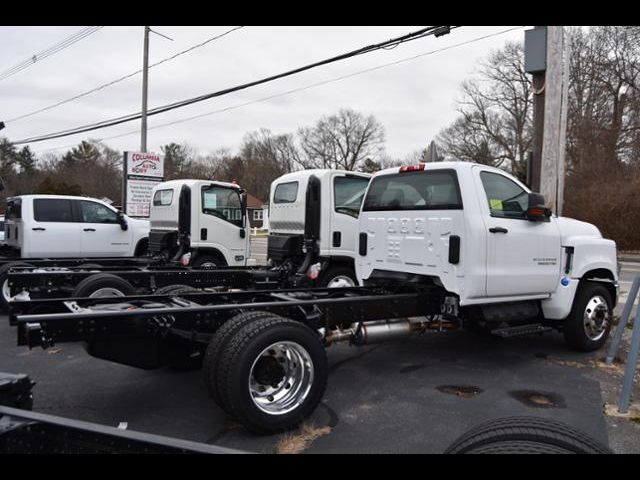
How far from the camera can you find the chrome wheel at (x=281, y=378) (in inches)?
168

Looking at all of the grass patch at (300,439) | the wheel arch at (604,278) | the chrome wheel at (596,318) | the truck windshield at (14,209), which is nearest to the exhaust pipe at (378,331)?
the grass patch at (300,439)

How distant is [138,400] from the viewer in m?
5.06

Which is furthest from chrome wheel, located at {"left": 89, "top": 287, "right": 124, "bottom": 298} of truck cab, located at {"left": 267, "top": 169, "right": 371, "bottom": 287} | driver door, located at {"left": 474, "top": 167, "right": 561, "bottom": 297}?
driver door, located at {"left": 474, "top": 167, "right": 561, "bottom": 297}

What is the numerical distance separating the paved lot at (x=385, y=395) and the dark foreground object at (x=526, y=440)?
1543 millimetres

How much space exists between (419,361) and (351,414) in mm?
2031

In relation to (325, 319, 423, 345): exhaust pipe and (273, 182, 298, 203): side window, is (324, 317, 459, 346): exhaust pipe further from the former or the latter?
(273, 182, 298, 203): side window

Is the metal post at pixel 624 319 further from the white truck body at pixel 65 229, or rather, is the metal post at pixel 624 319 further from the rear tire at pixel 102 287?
the white truck body at pixel 65 229

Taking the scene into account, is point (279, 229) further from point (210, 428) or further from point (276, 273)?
point (210, 428)

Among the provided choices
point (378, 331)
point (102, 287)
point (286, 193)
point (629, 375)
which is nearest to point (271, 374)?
point (378, 331)

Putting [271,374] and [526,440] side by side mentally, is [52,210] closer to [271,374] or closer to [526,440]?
[271,374]

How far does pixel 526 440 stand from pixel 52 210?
1138 cm

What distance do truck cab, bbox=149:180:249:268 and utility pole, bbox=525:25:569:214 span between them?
605cm

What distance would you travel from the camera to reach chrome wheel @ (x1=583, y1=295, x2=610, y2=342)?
22.1 feet
